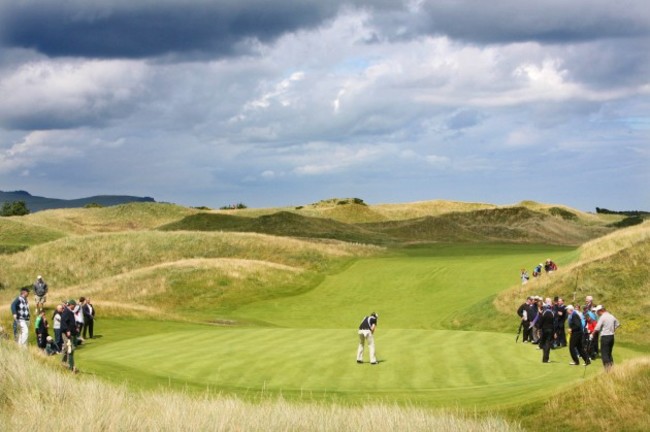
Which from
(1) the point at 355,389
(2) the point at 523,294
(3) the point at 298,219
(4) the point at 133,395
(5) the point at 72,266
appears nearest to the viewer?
(4) the point at 133,395

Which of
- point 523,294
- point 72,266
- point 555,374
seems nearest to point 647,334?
point 523,294

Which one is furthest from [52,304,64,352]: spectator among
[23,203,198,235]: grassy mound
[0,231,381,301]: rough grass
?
[23,203,198,235]: grassy mound

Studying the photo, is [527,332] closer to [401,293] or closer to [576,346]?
[576,346]

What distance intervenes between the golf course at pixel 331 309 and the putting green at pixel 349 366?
0.08 meters

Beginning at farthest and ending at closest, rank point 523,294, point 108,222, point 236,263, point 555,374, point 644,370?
1. point 108,222
2. point 236,263
3. point 523,294
4. point 555,374
5. point 644,370

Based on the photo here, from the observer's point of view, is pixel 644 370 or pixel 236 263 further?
pixel 236 263

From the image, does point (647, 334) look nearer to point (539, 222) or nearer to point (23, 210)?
point (539, 222)

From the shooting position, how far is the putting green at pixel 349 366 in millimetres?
22062

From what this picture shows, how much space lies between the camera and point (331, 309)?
5638cm

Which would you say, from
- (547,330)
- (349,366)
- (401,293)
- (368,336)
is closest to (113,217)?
(401,293)

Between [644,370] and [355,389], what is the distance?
7.78m

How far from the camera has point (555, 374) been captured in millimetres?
25078

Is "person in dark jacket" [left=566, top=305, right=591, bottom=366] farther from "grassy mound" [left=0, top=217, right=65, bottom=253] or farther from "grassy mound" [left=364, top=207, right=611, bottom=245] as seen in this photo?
"grassy mound" [left=0, top=217, right=65, bottom=253]

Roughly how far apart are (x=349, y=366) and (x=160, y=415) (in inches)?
497
